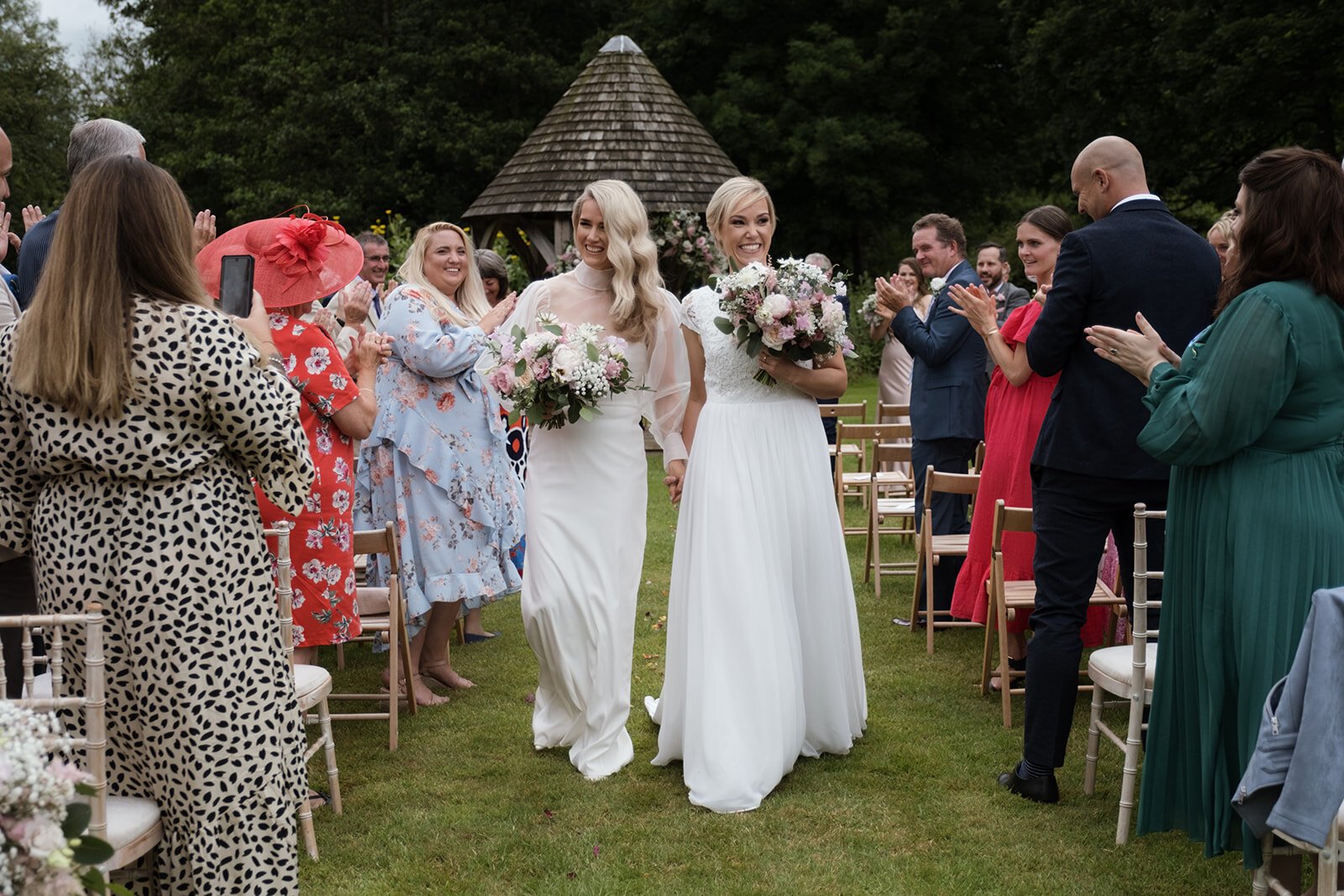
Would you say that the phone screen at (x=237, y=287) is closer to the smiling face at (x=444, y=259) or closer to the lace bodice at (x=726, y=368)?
the lace bodice at (x=726, y=368)

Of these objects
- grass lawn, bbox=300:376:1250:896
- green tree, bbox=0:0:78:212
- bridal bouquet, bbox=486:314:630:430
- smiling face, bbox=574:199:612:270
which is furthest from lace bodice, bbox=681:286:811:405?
green tree, bbox=0:0:78:212

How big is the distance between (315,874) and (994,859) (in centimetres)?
256

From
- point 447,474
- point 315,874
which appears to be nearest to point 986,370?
point 447,474

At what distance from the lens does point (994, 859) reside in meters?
4.86

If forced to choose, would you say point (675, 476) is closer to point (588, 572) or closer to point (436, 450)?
point (588, 572)

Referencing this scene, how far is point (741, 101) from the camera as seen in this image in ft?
108

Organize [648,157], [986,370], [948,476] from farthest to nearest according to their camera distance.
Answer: [648,157] → [986,370] → [948,476]

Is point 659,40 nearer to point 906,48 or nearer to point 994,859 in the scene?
point 906,48

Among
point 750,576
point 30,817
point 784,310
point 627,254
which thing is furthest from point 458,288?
point 30,817

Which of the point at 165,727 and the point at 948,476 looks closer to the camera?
the point at 165,727

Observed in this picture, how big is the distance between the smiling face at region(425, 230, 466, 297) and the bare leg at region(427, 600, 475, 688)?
182 cm

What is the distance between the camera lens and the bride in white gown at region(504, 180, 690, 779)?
5906mm

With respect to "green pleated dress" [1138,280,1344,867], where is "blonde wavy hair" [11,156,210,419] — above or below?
above

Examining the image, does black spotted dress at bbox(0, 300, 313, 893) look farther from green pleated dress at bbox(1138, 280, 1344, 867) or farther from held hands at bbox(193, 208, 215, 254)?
green pleated dress at bbox(1138, 280, 1344, 867)
